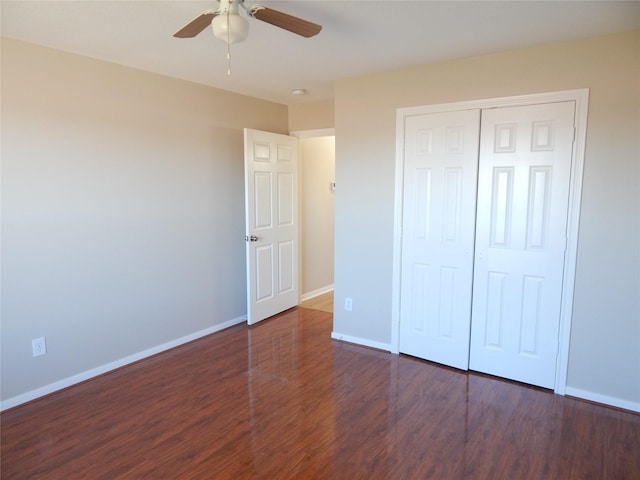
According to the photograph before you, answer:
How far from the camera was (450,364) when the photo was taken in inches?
130

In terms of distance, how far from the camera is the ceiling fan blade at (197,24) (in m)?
1.81

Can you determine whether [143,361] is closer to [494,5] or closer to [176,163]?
[176,163]

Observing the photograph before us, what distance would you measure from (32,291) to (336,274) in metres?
2.34

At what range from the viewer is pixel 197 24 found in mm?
1877

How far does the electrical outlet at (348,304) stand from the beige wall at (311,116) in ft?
6.21

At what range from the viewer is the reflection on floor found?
486 centimetres

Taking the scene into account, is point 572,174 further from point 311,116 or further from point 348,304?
point 311,116

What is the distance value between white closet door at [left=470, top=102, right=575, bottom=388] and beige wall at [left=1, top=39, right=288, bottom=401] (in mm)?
2421

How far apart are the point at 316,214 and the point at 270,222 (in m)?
1.07

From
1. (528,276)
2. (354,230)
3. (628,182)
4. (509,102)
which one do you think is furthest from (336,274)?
(628,182)

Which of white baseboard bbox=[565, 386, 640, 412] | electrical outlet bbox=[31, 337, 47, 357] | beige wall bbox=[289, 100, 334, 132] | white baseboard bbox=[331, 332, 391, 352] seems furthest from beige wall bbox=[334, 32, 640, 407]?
electrical outlet bbox=[31, 337, 47, 357]

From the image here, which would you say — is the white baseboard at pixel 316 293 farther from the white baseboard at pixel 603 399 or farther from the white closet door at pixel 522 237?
the white baseboard at pixel 603 399

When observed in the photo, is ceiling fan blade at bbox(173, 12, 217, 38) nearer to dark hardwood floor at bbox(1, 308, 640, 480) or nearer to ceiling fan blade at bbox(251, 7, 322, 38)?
ceiling fan blade at bbox(251, 7, 322, 38)

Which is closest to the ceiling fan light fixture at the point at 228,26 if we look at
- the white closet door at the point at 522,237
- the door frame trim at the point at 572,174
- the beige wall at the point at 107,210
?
the beige wall at the point at 107,210
